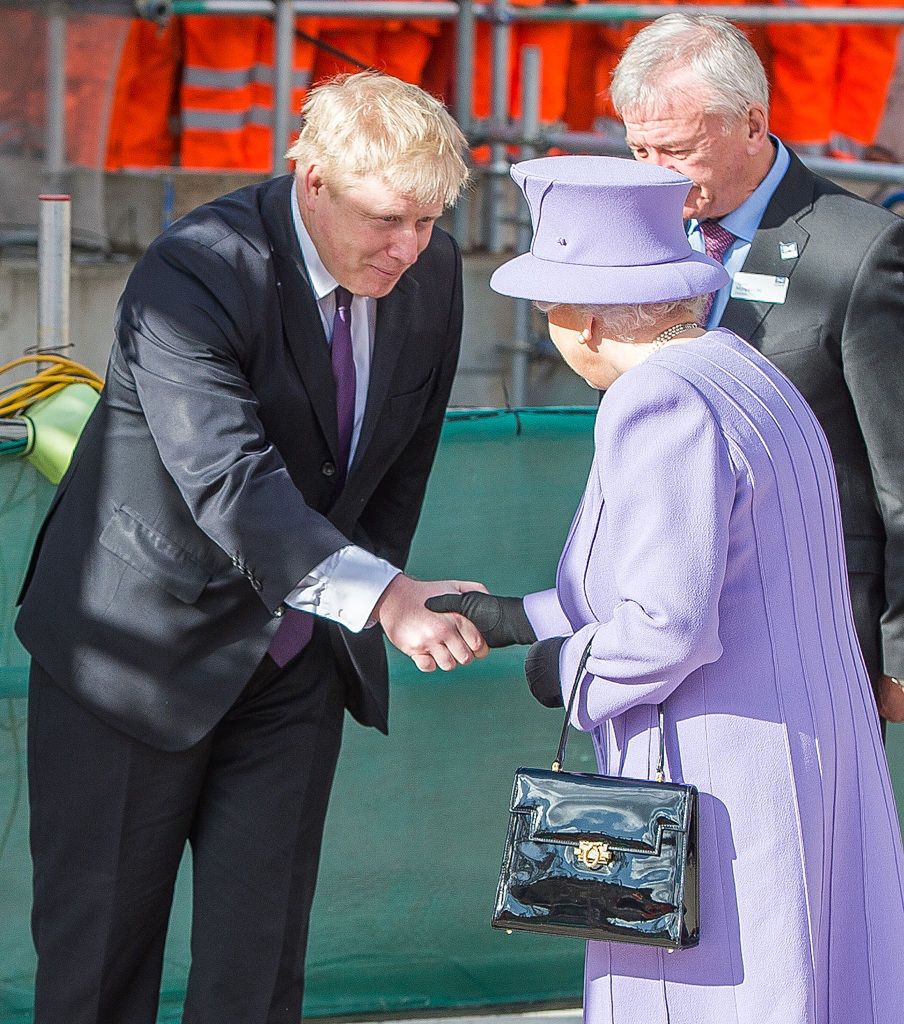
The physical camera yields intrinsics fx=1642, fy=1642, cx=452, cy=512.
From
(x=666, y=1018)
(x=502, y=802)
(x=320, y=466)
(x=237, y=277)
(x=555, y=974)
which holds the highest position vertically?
(x=237, y=277)

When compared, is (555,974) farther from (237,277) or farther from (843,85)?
(843,85)

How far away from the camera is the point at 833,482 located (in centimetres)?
223

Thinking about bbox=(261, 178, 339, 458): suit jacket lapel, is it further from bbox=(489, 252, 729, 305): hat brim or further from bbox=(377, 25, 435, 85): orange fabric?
bbox=(377, 25, 435, 85): orange fabric

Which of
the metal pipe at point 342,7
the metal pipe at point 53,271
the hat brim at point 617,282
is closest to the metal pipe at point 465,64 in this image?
the metal pipe at point 342,7

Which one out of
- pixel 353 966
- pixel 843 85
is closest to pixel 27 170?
pixel 843 85

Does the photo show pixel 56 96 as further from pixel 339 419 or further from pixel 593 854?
pixel 593 854

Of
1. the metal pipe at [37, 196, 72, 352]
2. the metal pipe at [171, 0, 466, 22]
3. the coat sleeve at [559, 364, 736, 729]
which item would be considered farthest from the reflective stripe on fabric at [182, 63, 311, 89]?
the coat sleeve at [559, 364, 736, 729]

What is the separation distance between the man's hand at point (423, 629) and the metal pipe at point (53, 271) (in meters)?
1.09

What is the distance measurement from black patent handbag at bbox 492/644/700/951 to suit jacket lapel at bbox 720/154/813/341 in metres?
0.89

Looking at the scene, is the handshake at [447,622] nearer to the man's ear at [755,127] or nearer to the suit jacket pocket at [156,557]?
the suit jacket pocket at [156,557]

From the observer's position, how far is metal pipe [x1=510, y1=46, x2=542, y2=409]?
648 cm

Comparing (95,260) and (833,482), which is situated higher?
(833,482)

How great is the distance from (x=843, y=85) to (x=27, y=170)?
380cm

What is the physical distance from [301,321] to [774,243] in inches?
32.4
